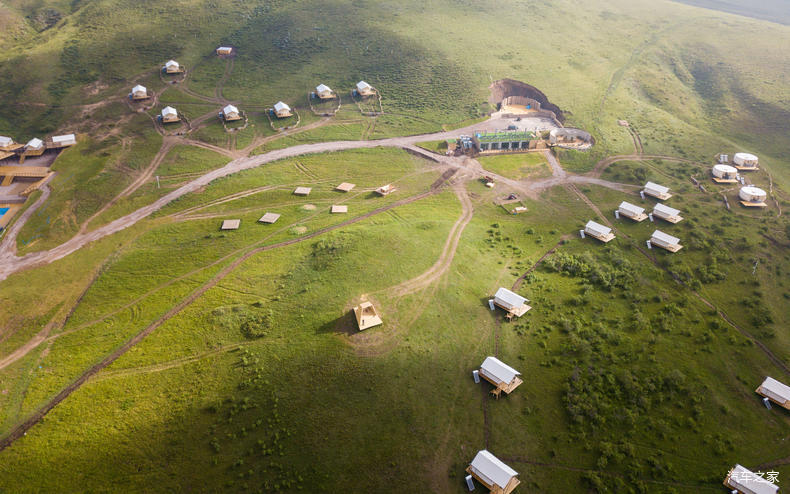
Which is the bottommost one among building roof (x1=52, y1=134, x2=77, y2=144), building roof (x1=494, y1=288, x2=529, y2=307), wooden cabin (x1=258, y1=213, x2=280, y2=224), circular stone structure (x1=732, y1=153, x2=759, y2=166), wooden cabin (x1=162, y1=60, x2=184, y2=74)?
building roof (x1=52, y1=134, x2=77, y2=144)

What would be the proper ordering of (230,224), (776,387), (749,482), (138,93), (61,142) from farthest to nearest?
(138,93) < (61,142) < (230,224) < (776,387) < (749,482)

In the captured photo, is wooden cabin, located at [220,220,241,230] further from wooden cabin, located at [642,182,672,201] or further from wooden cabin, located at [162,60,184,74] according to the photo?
wooden cabin, located at [642,182,672,201]

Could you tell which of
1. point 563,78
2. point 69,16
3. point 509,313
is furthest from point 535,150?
point 69,16

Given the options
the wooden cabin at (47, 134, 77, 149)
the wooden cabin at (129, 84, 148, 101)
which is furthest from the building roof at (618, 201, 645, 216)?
the wooden cabin at (47, 134, 77, 149)

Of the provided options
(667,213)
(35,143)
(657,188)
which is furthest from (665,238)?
(35,143)

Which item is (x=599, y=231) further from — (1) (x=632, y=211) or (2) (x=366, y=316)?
(2) (x=366, y=316)

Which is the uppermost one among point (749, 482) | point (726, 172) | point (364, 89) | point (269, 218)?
point (726, 172)
